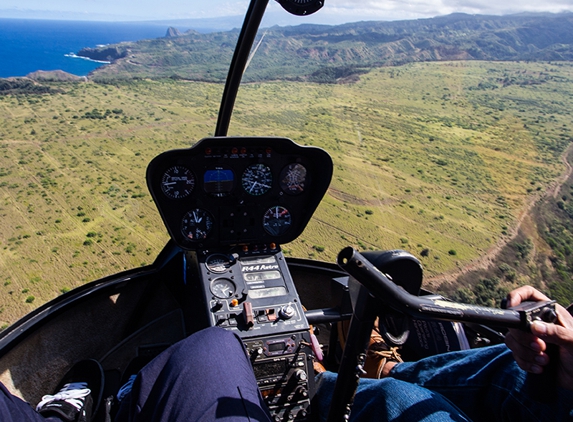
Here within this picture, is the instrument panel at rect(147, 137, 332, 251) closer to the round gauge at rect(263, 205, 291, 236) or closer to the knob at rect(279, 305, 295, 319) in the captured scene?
the round gauge at rect(263, 205, 291, 236)

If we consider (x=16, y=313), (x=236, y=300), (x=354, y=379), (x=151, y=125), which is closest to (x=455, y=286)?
(x=236, y=300)

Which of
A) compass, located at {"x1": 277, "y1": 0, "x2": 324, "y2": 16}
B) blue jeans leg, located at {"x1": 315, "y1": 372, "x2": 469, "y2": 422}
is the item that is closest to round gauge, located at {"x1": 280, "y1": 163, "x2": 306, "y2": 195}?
compass, located at {"x1": 277, "y1": 0, "x2": 324, "y2": 16}

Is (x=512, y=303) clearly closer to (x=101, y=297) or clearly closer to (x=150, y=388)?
(x=150, y=388)

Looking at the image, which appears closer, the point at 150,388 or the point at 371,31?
the point at 150,388

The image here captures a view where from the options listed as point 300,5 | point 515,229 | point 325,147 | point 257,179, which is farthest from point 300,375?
point 515,229

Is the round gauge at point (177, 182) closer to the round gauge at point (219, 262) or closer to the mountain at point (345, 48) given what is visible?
the round gauge at point (219, 262)

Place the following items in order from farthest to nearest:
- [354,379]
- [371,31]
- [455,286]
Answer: [371,31] → [455,286] → [354,379]
